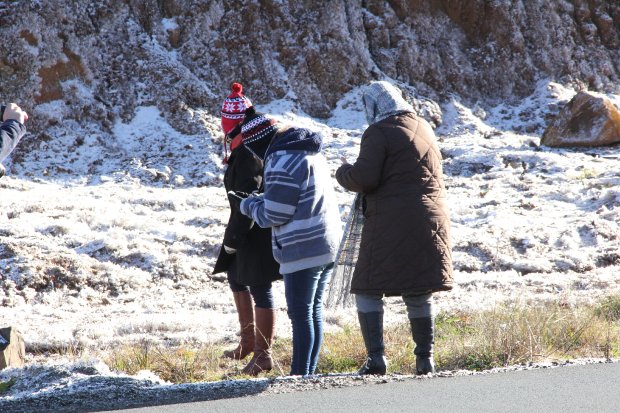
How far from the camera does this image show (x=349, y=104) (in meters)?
15.1

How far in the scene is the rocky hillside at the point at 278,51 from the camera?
13680 mm

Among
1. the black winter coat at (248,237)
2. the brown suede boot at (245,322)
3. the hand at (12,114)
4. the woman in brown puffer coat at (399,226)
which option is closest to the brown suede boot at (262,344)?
the black winter coat at (248,237)

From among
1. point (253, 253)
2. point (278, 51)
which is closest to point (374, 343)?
point (253, 253)

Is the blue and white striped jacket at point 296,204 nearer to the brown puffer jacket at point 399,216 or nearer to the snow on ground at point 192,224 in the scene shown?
the brown puffer jacket at point 399,216

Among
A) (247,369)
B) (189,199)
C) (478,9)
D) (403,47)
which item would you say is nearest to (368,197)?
(247,369)

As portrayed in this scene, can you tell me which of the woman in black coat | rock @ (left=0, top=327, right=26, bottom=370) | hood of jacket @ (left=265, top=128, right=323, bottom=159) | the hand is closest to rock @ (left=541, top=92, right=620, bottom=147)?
the woman in black coat

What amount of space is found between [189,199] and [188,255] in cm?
209

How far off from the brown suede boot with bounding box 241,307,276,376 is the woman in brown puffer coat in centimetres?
93

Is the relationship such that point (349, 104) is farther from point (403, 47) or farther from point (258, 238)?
→ point (258, 238)

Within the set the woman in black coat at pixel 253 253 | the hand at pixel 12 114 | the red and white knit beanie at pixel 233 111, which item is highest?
the red and white knit beanie at pixel 233 111

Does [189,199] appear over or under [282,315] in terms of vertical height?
over

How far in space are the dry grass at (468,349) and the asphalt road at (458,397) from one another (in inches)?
25.4

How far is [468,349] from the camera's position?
5.04 m

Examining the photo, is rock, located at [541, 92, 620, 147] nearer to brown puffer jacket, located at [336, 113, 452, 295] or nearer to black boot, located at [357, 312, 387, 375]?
brown puffer jacket, located at [336, 113, 452, 295]
